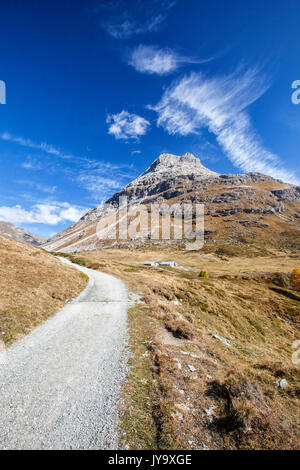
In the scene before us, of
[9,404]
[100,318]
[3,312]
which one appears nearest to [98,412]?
[9,404]

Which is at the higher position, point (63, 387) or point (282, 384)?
point (63, 387)

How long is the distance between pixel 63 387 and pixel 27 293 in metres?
12.0

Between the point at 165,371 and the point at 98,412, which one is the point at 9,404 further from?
the point at 165,371

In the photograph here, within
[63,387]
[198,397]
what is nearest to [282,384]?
[198,397]

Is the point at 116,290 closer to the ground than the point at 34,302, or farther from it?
closer to the ground

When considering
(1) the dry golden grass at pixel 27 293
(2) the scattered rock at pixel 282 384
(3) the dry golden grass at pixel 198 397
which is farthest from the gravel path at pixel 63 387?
(2) the scattered rock at pixel 282 384

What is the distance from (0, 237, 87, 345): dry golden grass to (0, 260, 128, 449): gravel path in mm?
1132

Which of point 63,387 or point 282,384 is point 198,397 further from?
point 63,387

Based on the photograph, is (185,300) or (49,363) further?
(185,300)

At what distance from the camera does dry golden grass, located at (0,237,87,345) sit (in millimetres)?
11750

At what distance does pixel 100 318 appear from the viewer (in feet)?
48.7

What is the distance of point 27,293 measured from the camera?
16438 mm

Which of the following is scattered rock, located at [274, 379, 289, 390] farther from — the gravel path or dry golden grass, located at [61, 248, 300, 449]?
the gravel path
